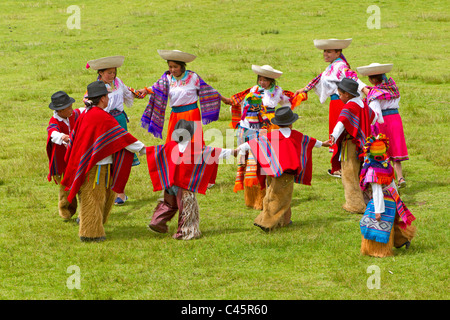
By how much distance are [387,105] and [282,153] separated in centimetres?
296

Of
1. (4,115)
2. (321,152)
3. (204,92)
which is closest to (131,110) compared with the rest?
(4,115)

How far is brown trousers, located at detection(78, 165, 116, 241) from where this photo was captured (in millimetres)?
8984

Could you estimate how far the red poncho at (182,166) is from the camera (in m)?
9.03

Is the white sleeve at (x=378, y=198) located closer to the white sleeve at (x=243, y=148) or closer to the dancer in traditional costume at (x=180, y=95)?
the white sleeve at (x=243, y=148)

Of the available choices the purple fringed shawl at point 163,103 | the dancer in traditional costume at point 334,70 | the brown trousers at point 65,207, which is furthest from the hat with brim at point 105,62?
the dancer in traditional costume at point 334,70

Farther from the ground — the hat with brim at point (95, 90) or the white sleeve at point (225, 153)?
the hat with brim at point (95, 90)

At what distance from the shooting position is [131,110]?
18.3m

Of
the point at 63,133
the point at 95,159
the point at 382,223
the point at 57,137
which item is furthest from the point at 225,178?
the point at 382,223

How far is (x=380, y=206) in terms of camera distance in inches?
Result: 303

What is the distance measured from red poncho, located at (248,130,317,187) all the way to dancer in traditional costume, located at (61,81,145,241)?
1.68 m

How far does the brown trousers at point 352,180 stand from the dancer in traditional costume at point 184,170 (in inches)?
82.3

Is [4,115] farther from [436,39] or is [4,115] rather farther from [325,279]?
[436,39]

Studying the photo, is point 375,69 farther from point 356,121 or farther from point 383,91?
point 356,121

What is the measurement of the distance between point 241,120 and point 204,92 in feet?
2.57
